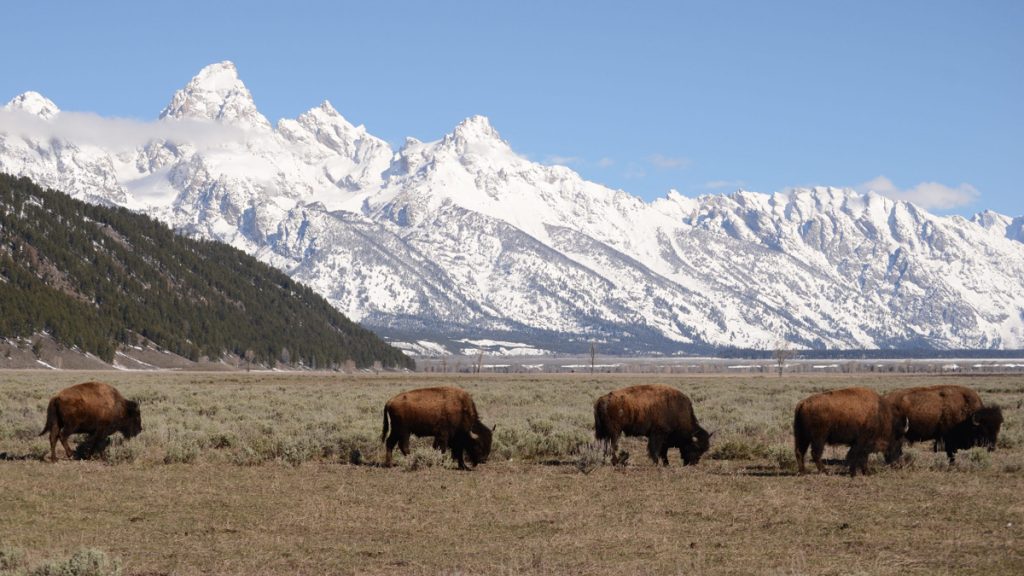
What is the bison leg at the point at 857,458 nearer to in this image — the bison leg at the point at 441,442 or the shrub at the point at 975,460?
the shrub at the point at 975,460

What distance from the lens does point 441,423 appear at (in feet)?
84.4

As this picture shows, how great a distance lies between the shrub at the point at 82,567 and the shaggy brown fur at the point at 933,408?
55.9 ft

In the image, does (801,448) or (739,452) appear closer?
(801,448)

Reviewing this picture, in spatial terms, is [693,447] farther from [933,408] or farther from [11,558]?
[11,558]

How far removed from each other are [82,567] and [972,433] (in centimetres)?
1940

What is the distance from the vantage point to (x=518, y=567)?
49.7 ft

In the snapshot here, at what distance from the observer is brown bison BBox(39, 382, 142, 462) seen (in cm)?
2564

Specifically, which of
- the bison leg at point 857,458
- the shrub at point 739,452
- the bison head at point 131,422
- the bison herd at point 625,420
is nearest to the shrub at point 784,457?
the shrub at point 739,452

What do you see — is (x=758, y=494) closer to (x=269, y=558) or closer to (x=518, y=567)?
(x=518, y=567)

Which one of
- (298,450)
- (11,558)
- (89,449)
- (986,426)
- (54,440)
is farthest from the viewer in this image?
(298,450)

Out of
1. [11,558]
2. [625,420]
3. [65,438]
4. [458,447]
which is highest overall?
[625,420]

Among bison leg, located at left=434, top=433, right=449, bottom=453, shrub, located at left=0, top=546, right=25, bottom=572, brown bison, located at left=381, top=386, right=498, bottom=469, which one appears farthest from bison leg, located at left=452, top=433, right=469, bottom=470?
shrub, located at left=0, top=546, right=25, bottom=572

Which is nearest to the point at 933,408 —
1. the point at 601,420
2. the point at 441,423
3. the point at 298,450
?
the point at 601,420

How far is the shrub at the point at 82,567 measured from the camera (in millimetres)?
13609
